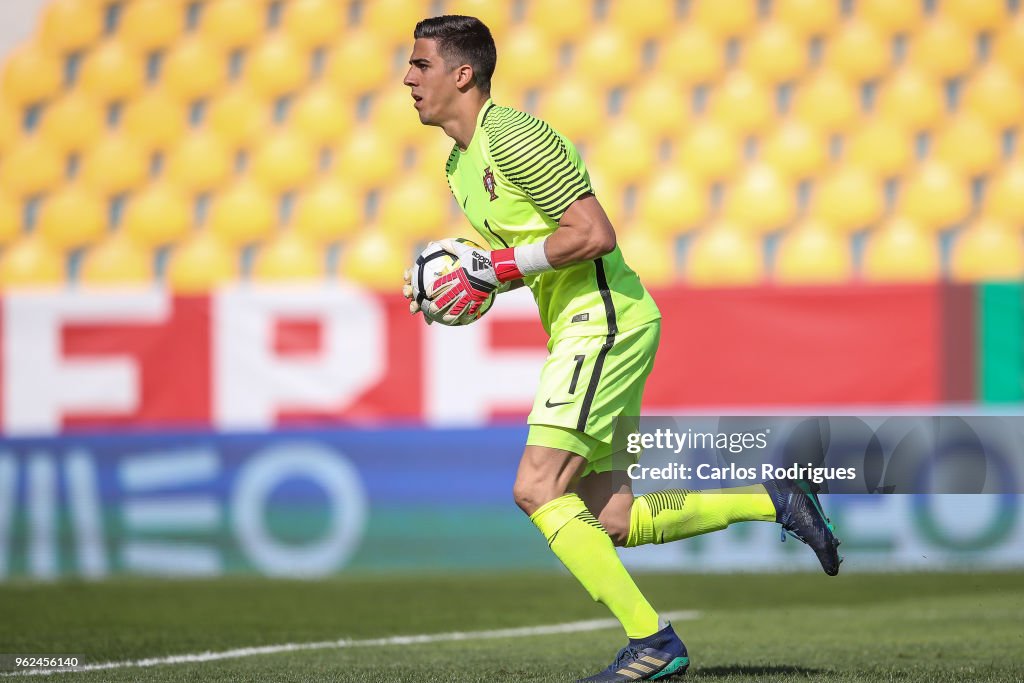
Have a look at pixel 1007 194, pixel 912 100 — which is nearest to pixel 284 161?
pixel 912 100

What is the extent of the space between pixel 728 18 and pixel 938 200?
6.77 ft

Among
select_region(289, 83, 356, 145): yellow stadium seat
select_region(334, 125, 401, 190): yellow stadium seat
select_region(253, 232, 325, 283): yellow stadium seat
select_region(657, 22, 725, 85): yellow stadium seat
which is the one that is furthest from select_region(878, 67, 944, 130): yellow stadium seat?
select_region(253, 232, 325, 283): yellow stadium seat

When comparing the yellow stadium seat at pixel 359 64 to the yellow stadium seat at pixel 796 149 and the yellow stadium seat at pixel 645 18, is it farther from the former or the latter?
the yellow stadium seat at pixel 796 149

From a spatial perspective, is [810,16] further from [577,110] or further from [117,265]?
[117,265]

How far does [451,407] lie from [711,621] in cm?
234

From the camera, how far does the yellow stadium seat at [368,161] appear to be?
927 cm

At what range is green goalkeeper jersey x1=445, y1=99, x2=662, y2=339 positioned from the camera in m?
3.37

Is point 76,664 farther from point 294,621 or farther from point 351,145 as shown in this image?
point 351,145

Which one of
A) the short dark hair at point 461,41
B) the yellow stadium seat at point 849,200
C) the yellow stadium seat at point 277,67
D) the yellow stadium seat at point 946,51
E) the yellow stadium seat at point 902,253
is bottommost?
the yellow stadium seat at point 902,253

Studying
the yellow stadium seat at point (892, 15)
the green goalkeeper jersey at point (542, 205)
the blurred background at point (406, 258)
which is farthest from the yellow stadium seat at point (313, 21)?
the green goalkeeper jersey at point (542, 205)

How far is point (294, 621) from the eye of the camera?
5156 mm

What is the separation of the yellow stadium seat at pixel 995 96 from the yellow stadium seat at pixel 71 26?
6.44 m

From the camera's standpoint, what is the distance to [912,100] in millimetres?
9195

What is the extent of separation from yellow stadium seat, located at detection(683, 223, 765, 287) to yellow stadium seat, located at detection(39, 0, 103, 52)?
4788mm
